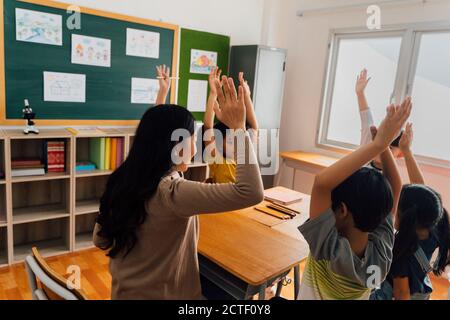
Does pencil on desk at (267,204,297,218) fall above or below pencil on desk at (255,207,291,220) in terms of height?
above

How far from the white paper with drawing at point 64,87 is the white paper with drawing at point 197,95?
1.22 meters

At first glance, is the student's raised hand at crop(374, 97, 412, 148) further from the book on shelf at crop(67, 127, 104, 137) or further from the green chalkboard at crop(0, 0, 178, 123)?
the green chalkboard at crop(0, 0, 178, 123)

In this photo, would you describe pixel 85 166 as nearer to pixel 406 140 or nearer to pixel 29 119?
pixel 29 119

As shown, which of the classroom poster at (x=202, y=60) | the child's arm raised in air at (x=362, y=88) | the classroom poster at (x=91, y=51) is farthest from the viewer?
the classroom poster at (x=202, y=60)

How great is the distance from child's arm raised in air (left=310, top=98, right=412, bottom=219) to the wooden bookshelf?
8.27 feet

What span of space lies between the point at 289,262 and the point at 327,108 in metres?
3.15

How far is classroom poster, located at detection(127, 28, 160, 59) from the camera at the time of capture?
348 centimetres

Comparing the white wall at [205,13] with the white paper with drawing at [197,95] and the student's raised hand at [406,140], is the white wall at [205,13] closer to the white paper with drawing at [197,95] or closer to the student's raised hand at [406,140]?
the white paper with drawing at [197,95]

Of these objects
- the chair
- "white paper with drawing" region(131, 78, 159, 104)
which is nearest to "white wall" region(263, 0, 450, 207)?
"white paper with drawing" region(131, 78, 159, 104)

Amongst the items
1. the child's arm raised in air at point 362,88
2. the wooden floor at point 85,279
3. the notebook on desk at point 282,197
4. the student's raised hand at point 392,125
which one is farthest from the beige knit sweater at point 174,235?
the wooden floor at point 85,279

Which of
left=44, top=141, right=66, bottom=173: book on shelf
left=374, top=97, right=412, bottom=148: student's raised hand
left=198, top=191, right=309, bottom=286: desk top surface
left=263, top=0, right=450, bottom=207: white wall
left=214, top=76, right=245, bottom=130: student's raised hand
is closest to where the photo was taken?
left=374, top=97, right=412, bottom=148: student's raised hand

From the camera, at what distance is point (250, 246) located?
5.48 ft

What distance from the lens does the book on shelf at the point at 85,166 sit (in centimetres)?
322

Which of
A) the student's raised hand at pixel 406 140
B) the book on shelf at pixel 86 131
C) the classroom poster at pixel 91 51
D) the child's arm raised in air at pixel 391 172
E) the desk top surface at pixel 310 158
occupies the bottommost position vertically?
the desk top surface at pixel 310 158
